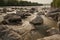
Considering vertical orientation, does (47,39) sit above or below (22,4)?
above

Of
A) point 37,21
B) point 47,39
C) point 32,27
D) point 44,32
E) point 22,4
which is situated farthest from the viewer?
point 22,4

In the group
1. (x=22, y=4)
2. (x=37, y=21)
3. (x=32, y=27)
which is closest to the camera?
(x=32, y=27)

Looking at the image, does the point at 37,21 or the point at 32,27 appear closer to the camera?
the point at 32,27

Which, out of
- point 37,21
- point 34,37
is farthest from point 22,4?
point 34,37

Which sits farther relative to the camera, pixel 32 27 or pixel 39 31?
pixel 32 27

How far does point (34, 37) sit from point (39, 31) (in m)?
0.70

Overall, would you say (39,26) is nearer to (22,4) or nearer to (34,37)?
(34,37)

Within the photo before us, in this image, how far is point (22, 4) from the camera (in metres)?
21.8

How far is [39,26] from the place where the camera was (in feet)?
21.1

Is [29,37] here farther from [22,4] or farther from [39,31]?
[22,4]

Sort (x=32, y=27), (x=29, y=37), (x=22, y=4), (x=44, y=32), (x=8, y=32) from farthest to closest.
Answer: (x=22, y=4), (x=32, y=27), (x=44, y=32), (x=29, y=37), (x=8, y=32)

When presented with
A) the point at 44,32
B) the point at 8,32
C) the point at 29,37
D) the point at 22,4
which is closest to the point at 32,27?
the point at 44,32

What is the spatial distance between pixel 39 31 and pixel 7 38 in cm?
161

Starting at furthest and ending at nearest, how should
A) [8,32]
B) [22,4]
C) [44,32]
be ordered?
[22,4]
[44,32]
[8,32]
